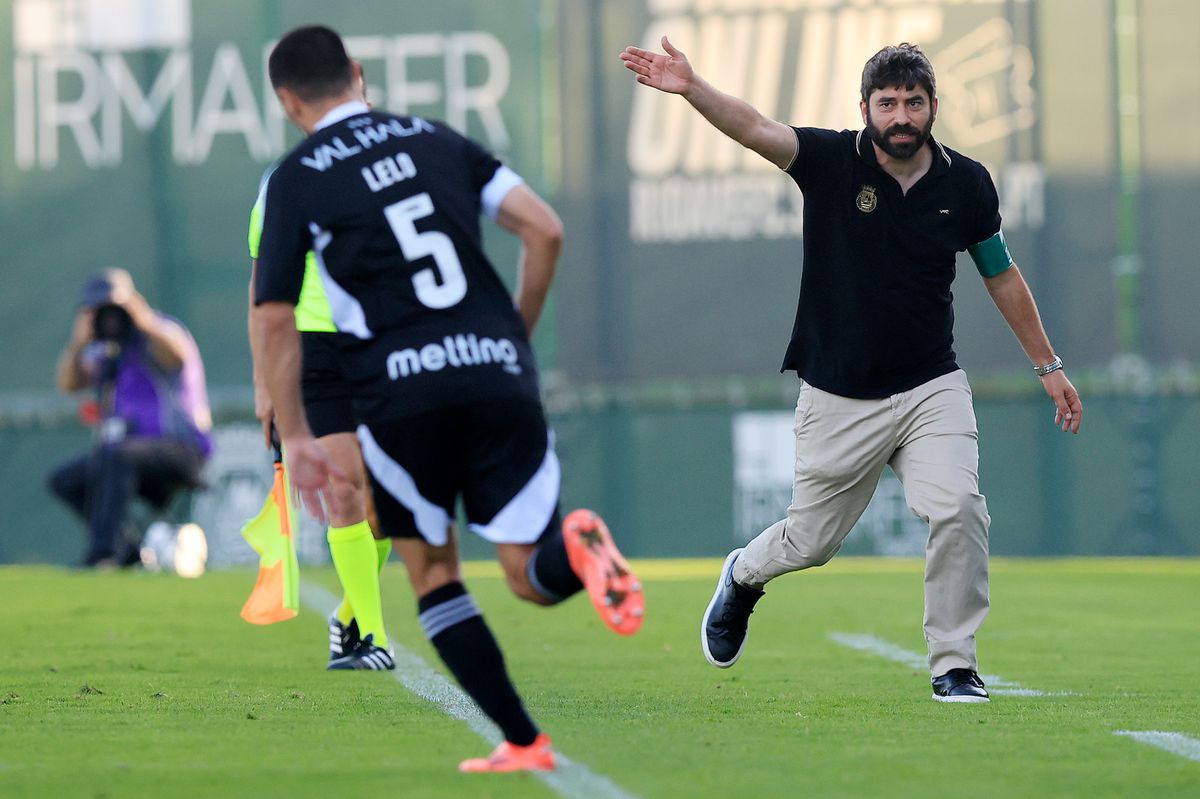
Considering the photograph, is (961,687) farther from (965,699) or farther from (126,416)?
(126,416)

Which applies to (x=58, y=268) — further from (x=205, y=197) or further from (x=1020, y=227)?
(x=1020, y=227)

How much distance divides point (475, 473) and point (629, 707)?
1658mm

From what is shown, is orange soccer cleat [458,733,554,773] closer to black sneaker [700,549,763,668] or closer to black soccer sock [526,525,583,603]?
black soccer sock [526,525,583,603]

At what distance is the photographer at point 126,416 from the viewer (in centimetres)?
1291

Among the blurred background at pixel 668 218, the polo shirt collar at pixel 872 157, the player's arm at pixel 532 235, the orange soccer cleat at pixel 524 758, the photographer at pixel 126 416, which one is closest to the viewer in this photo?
the orange soccer cleat at pixel 524 758

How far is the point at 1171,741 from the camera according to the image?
515 cm

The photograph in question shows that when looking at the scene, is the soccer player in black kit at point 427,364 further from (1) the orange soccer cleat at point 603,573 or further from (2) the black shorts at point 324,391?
(2) the black shorts at point 324,391

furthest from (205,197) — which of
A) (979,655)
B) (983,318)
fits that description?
(979,655)

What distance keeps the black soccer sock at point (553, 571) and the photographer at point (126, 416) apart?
8.80 meters

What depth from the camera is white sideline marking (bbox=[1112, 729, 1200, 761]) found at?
194 inches

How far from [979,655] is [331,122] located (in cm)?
414

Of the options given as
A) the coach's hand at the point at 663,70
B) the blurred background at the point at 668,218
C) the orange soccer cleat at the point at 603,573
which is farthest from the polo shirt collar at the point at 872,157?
the blurred background at the point at 668,218

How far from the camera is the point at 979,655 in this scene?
307 inches

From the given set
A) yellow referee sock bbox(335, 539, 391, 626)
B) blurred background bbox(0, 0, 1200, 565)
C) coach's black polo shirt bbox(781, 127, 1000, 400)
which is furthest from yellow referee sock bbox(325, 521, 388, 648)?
blurred background bbox(0, 0, 1200, 565)
